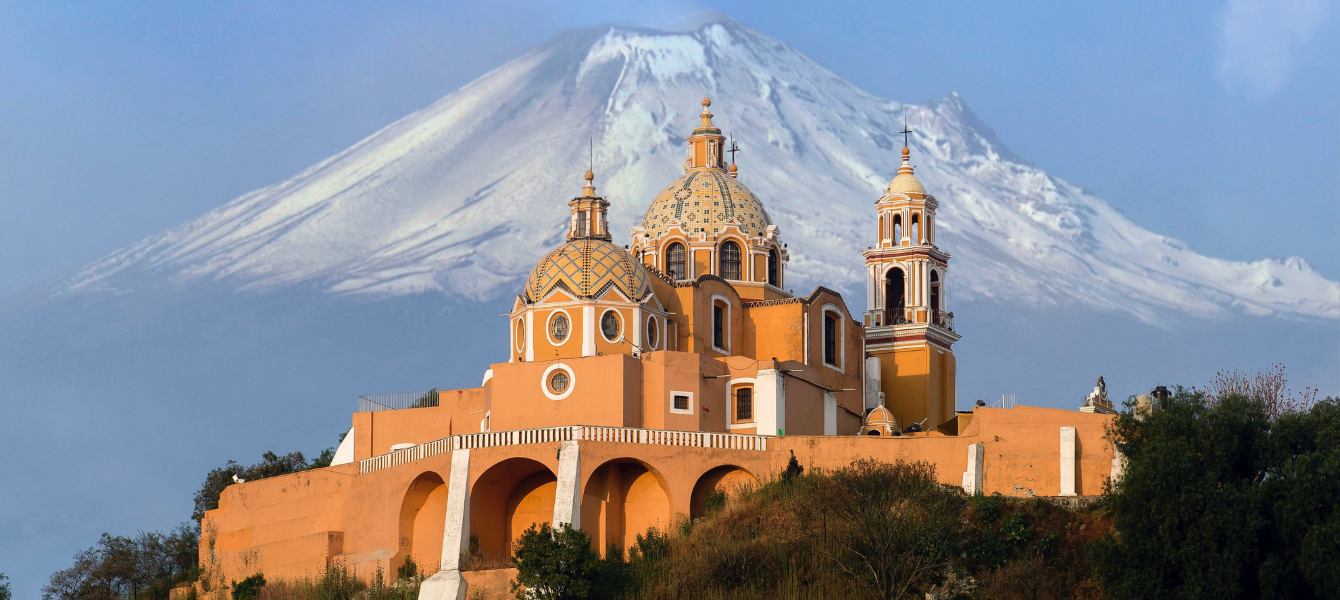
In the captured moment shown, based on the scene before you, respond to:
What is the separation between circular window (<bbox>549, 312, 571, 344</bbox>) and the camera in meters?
50.6

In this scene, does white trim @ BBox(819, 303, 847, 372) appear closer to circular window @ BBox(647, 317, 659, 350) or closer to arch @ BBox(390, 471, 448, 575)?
circular window @ BBox(647, 317, 659, 350)

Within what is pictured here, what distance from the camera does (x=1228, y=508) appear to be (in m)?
42.8

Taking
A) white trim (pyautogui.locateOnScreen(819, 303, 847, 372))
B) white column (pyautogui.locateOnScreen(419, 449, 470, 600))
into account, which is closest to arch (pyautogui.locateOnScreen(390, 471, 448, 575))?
white column (pyautogui.locateOnScreen(419, 449, 470, 600))

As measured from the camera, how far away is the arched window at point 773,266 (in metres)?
59.1

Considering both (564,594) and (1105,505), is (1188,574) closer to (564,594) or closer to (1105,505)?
(1105,505)

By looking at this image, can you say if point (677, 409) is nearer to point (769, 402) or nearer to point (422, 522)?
point (769, 402)

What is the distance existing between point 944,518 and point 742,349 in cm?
1181

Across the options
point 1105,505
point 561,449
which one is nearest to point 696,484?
point 561,449

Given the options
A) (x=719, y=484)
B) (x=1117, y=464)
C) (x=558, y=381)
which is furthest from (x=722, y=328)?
(x=1117, y=464)

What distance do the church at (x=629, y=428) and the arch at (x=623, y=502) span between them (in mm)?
43

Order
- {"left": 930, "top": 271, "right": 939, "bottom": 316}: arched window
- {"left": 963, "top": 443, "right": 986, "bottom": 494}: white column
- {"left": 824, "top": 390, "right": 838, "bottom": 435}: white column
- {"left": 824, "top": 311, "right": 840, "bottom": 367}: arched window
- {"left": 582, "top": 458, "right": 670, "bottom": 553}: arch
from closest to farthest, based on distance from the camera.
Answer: {"left": 963, "top": 443, "right": 986, "bottom": 494}: white column < {"left": 582, "top": 458, "right": 670, "bottom": 553}: arch < {"left": 824, "top": 390, "right": 838, "bottom": 435}: white column < {"left": 824, "top": 311, "right": 840, "bottom": 367}: arched window < {"left": 930, "top": 271, "right": 939, "bottom": 316}: arched window

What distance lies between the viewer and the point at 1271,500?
43438 mm

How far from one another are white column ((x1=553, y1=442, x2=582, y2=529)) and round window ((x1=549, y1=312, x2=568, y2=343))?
4.04m

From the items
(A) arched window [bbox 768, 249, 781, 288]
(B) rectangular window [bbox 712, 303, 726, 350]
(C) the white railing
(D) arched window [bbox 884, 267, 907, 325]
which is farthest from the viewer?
(D) arched window [bbox 884, 267, 907, 325]
